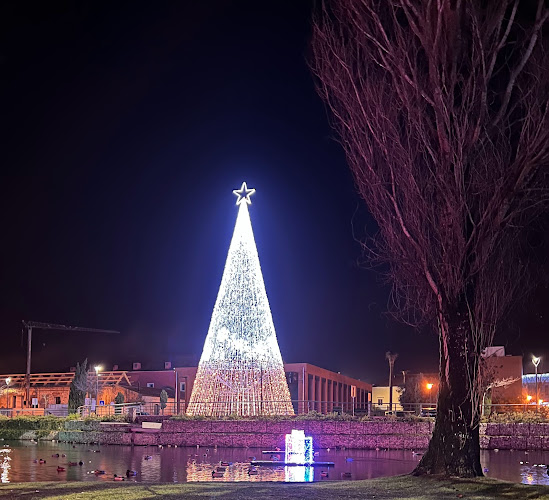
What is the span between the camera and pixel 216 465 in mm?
20453

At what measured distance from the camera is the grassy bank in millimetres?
11336

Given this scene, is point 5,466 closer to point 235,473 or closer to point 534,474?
point 235,473

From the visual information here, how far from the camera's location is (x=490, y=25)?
1346 cm

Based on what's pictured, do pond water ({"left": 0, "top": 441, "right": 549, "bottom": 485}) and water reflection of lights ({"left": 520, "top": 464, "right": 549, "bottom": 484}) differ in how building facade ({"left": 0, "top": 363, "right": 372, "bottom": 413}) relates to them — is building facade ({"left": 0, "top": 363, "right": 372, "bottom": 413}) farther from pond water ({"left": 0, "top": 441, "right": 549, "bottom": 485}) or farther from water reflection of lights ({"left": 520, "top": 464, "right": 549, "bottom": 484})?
water reflection of lights ({"left": 520, "top": 464, "right": 549, "bottom": 484})

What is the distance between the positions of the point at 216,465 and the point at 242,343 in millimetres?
10961

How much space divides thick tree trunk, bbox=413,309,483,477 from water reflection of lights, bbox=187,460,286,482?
13.6ft

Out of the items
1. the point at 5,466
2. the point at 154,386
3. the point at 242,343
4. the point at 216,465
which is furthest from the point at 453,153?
the point at 154,386

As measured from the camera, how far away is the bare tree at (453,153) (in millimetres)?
13453

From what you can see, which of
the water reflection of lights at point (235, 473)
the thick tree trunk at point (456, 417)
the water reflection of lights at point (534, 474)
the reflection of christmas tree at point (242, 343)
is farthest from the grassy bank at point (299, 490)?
the reflection of christmas tree at point (242, 343)

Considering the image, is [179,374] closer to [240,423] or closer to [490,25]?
[240,423]

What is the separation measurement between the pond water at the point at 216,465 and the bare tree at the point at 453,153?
4.11 metres

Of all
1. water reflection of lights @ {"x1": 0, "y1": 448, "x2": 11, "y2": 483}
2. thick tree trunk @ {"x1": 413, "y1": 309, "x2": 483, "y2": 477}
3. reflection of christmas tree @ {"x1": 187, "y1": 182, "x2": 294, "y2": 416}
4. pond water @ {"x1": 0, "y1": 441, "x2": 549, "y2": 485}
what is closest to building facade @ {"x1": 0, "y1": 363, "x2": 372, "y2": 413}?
reflection of christmas tree @ {"x1": 187, "y1": 182, "x2": 294, "y2": 416}

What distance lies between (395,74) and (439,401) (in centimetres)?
638

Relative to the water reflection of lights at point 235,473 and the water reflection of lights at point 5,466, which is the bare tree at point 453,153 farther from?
the water reflection of lights at point 5,466
